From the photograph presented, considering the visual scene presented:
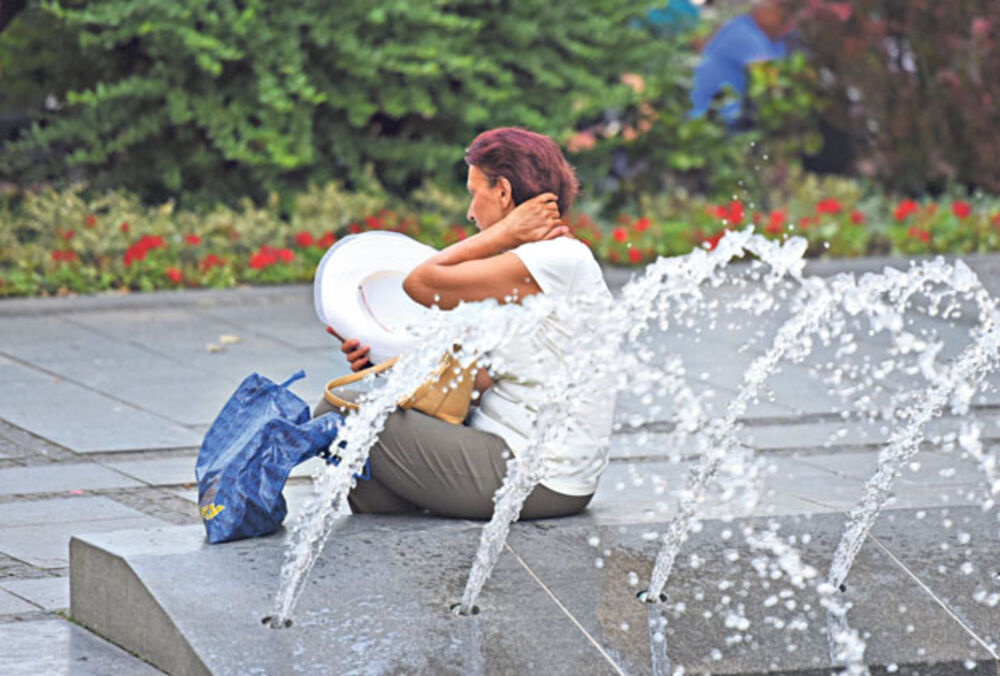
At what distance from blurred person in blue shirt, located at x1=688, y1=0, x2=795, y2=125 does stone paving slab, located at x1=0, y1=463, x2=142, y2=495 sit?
32.2 feet

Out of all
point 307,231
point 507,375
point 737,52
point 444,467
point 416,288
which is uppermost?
point 416,288

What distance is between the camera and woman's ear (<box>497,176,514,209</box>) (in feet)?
16.0

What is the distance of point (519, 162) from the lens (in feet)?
16.0

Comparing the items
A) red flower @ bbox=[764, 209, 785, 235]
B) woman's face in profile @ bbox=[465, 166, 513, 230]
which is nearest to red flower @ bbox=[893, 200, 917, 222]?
red flower @ bbox=[764, 209, 785, 235]

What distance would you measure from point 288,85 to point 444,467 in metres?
7.39

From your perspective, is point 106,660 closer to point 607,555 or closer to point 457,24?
point 607,555

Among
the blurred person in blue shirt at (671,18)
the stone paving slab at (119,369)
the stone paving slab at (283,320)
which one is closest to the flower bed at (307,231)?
the stone paving slab at (283,320)

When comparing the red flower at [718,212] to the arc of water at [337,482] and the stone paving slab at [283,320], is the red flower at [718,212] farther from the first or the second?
the arc of water at [337,482]

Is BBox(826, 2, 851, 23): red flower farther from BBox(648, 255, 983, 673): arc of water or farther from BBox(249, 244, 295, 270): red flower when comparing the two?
BBox(648, 255, 983, 673): arc of water

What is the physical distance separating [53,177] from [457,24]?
10.6 ft

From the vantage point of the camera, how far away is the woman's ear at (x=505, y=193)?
4883 millimetres

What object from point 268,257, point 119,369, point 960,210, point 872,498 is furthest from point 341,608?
point 960,210

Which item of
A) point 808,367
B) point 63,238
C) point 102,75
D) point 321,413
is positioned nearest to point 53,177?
point 102,75

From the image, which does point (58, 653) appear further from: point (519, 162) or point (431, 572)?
point (519, 162)
